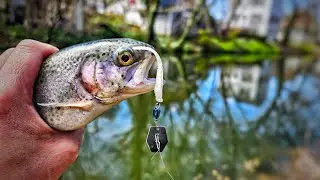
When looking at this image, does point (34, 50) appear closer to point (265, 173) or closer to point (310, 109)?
point (265, 173)

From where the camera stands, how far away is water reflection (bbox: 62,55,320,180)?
3.88 feet

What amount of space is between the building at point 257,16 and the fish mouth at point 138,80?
18.3ft

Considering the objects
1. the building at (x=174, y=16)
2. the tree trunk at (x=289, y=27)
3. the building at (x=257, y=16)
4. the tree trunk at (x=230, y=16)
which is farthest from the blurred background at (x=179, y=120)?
the tree trunk at (x=289, y=27)

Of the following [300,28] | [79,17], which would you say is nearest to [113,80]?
[79,17]

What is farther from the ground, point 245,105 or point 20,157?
point 20,157

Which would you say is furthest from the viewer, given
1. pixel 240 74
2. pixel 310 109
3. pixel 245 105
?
pixel 240 74

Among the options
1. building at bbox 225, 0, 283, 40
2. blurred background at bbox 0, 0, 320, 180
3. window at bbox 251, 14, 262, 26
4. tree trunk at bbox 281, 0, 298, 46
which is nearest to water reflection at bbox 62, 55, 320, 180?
blurred background at bbox 0, 0, 320, 180

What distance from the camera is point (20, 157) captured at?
43 centimetres

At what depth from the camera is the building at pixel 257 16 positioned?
609 centimetres

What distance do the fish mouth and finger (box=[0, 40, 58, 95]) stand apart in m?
0.08

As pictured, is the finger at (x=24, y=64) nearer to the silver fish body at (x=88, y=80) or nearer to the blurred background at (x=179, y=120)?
the silver fish body at (x=88, y=80)

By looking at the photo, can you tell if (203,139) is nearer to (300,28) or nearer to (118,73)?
(118,73)

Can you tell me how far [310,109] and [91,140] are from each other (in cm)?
176

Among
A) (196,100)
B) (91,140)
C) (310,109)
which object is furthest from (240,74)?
(91,140)
